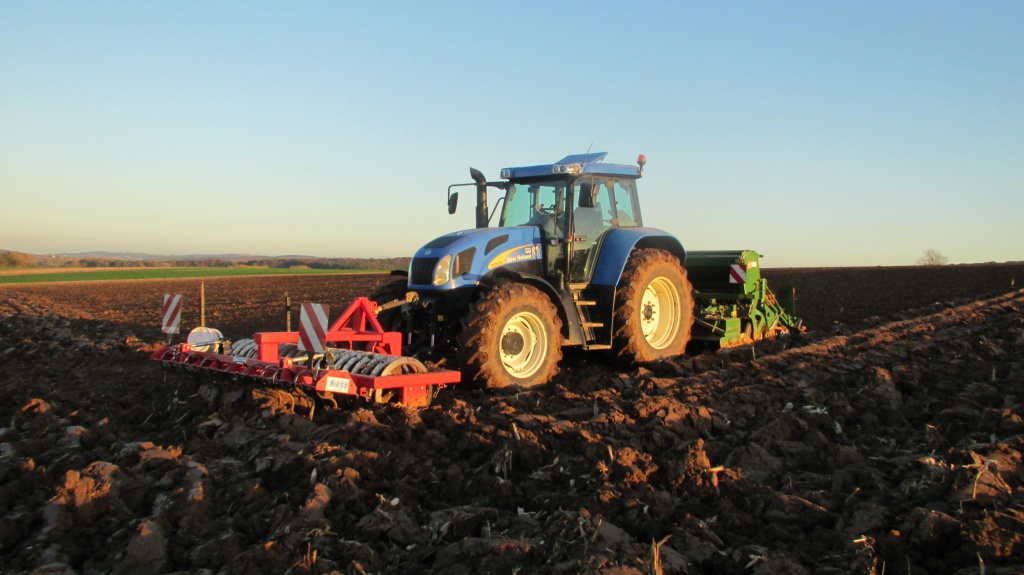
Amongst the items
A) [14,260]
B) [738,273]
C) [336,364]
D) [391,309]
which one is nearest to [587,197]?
[391,309]

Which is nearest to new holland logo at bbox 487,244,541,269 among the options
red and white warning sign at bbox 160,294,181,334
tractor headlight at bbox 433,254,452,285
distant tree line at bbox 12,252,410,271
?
tractor headlight at bbox 433,254,452,285

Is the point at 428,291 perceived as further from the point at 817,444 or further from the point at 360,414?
the point at 817,444

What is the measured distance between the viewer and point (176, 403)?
6523mm

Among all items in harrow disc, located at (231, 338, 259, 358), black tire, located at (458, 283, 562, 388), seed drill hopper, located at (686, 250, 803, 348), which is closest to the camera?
black tire, located at (458, 283, 562, 388)

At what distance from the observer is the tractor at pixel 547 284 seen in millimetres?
6977

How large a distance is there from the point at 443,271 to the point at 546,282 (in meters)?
1.00

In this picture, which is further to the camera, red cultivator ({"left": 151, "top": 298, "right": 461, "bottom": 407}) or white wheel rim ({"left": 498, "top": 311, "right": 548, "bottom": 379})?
white wheel rim ({"left": 498, "top": 311, "right": 548, "bottom": 379})

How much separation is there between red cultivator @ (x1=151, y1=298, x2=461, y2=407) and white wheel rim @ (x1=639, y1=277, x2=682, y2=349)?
3.03 m

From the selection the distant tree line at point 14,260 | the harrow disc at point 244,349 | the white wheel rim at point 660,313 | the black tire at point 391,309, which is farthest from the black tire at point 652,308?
the distant tree line at point 14,260

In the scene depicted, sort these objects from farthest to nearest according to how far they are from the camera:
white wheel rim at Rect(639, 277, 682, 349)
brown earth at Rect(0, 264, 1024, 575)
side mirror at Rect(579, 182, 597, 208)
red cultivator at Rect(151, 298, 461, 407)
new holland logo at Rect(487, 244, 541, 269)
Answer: white wheel rim at Rect(639, 277, 682, 349) → side mirror at Rect(579, 182, 597, 208) → new holland logo at Rect(487, 244, 541, 269) → red cultivator at Rect(151, 298, 461, 407) → brown earth at Rect(0, 264, 1024, 575)

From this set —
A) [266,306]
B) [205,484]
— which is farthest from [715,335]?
[266,306]

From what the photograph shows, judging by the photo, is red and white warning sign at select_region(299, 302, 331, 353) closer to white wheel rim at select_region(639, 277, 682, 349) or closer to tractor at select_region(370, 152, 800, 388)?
tractor at select_region(370, 152, 800, 388)

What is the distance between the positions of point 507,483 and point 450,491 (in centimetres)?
33

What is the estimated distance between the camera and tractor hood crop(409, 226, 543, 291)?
716cm
